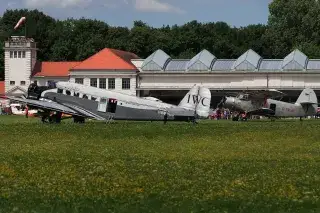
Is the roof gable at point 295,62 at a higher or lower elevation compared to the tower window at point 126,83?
higher

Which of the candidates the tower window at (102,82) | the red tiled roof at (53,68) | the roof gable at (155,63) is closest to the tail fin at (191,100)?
the roof gable at (155,63)

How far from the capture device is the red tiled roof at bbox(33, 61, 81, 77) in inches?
5181

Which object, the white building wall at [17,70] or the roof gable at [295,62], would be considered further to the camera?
the white building wall at [17,70]

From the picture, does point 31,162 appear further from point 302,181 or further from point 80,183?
point 302,181

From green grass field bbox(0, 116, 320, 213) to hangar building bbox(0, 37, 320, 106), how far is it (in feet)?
316

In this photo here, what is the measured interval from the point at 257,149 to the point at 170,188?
1020 cm

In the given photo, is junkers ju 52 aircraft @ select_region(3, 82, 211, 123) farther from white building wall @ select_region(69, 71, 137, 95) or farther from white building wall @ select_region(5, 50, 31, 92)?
white building wall @ select_region(5, 50, 31, 92)

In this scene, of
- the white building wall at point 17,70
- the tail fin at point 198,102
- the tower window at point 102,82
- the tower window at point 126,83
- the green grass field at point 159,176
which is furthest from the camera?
the white building wall at point 17,70

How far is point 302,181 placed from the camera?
1535 centimetres

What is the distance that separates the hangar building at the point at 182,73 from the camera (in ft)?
403

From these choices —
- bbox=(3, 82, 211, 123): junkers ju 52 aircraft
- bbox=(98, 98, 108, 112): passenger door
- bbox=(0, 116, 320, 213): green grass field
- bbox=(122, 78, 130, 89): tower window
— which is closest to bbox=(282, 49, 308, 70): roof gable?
bbox=(122, 78, 130, 89): tower window

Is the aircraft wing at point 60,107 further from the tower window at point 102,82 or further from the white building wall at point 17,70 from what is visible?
the white building wall at point 17,70

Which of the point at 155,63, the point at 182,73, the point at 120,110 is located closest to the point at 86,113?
the point at 120,110

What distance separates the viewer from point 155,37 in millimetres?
147875
